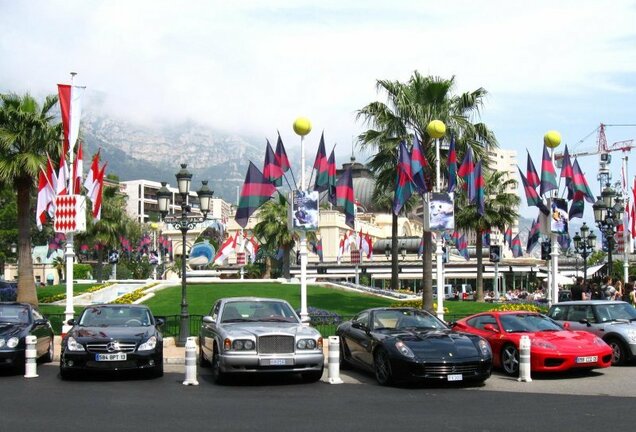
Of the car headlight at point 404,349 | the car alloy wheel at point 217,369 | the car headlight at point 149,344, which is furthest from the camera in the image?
the car headlight at point 149,344

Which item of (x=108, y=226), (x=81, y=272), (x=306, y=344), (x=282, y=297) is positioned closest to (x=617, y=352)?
(x=306, y=344)

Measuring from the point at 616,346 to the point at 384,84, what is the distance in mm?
15241

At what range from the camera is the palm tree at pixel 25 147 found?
1032 inches

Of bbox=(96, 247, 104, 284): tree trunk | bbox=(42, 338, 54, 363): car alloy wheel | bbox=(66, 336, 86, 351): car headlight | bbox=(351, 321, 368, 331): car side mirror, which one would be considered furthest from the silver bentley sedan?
bbox=(96, 247, 104, 284): tree trunk

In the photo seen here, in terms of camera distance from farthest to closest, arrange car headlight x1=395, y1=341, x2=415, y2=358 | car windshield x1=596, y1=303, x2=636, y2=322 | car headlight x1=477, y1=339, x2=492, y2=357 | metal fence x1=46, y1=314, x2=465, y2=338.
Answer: metal fence x1=46, y1=314, x2=465, y2=338
car windshield x1=596, y1=303, x2=636, y2=322
car headlight x1=477, y1=339, x2=492, y2=357
car headlight x1=395, y1=341, x2=415, y2=358

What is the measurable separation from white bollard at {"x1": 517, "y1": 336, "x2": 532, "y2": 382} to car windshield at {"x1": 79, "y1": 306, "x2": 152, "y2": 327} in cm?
728

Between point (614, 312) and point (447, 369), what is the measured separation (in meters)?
6.19

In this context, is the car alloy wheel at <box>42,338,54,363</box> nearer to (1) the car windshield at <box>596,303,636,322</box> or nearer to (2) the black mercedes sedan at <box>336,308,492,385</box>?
(2) the black mercedes sedan at <box>336,308,492,385</box>

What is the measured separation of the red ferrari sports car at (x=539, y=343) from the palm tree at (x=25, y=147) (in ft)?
57.8

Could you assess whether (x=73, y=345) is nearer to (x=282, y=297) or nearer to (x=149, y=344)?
(x=149, y=344)

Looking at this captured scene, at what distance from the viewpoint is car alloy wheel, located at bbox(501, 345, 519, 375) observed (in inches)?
565

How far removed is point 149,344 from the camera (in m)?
13.9

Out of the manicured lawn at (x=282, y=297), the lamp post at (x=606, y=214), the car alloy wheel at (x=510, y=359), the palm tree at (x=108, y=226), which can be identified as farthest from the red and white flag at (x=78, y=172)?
the palm tree at (x=108, y=226)

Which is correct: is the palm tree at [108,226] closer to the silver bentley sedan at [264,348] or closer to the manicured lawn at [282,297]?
the manicured lawn at [282,297]
